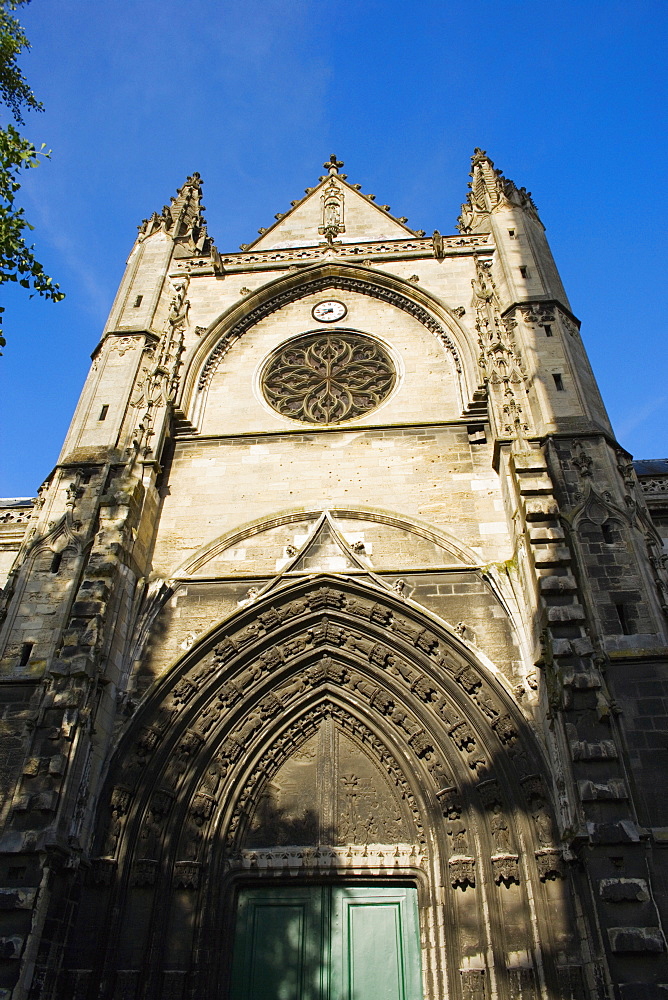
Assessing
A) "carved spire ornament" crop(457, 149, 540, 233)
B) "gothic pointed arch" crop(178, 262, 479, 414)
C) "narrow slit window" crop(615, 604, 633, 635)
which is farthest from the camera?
"carved spire ornament" crop(457, 149, 540, 233)

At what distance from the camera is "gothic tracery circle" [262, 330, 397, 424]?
12609 millimetres

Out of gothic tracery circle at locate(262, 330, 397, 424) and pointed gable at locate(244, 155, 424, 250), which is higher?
pointed gable at locate(244, 155, 424, 250)

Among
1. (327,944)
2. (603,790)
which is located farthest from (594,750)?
(327,944)

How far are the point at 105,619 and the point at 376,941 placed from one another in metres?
4.60

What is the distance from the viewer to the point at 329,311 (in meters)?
14.5

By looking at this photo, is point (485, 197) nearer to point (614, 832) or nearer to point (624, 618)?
point (624, 618)

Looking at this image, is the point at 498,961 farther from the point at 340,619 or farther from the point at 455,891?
the point at 340,619

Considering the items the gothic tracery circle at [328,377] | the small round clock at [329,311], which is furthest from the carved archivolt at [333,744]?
the small round clock at [329,311]

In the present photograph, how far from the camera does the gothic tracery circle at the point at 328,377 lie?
12.6 meters

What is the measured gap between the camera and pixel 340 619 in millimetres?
9484

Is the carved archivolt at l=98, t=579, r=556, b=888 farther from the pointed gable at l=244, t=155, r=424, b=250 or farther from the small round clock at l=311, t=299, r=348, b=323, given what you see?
the pointed gable at l=244, t=155, r=424, b=250

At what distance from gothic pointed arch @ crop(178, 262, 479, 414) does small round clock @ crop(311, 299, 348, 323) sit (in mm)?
486

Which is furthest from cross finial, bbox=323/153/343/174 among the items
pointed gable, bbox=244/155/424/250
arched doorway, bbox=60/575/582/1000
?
arched doorway, bbox=60/575/582/1000

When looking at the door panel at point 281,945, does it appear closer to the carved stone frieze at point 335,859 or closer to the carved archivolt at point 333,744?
the carved stone frieze at point 335,859
